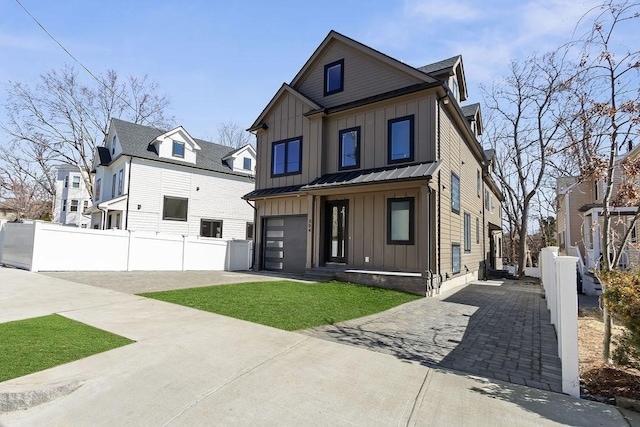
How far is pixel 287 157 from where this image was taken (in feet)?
46.5

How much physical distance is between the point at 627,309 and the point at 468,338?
2366 mm

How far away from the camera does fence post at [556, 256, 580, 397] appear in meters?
3.37

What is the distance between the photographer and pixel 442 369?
390 cm

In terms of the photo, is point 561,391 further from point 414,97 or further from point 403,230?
point 414,97

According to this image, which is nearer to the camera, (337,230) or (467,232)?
(337,230)

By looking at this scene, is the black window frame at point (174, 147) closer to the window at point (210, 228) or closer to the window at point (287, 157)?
the window at point (210, 228)

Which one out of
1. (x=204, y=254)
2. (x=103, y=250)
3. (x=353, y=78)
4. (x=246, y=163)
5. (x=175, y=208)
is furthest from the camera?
(x=246, y=163)

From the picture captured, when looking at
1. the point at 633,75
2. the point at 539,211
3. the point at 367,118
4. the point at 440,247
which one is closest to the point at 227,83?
the point at 367,118

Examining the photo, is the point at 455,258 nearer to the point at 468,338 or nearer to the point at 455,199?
the point at 455,199

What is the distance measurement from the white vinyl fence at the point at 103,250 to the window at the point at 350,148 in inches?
265

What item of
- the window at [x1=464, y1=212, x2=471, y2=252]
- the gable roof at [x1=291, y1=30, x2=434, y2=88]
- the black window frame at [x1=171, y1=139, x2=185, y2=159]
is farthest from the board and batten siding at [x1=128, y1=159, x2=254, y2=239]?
the window at [x1=464, y1=212, x2=471, y2=252]

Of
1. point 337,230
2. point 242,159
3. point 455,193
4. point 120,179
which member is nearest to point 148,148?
point 120,179

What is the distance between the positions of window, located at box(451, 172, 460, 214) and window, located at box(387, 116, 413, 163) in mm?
2684

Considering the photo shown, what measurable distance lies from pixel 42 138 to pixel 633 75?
118 ft
